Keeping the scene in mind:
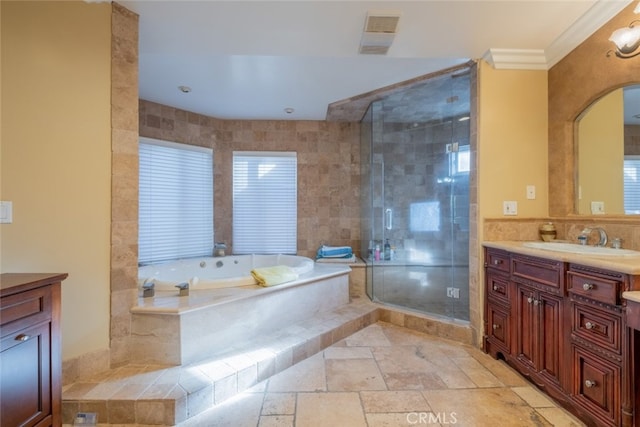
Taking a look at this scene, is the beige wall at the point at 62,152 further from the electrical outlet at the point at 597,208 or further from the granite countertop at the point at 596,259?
the electrical outlet at the point at 597,208

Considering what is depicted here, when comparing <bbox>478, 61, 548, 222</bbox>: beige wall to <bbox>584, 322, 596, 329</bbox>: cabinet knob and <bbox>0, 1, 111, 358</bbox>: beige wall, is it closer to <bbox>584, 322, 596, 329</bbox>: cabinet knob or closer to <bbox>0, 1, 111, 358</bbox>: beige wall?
<bbox>584, 322, 596, 329</bbox>: cabinet knob

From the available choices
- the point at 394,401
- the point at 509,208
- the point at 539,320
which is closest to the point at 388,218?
the point at 509,208

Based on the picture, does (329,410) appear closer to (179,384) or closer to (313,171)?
(179,384)

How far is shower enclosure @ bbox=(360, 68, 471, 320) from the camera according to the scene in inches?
116

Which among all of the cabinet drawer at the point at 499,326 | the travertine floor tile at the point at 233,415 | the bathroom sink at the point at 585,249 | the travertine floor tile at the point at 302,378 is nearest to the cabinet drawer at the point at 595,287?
the bathroom sink at the point at 585,249

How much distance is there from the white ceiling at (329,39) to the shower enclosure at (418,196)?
0.53 metres

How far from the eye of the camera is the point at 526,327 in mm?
1880

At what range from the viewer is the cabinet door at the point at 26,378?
1.17 meters

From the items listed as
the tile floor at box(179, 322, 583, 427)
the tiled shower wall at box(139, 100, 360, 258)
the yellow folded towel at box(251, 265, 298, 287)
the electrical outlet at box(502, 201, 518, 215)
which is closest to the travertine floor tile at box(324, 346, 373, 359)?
the tile floor at box(179, 322, 583, 427)

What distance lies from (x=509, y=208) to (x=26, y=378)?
10.2 feet

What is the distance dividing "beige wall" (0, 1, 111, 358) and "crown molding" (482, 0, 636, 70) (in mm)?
2788

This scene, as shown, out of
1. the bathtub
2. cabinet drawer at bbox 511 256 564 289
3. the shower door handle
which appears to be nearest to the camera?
cabinet drawer at bbox 511 256 564 289

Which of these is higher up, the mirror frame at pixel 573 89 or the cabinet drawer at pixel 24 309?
the mirror frame at pixel 573 89

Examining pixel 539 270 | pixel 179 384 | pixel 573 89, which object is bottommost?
pixel 179 384
